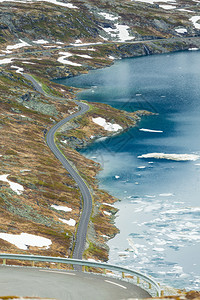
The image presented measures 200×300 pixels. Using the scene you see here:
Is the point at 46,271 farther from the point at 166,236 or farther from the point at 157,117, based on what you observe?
the point at 157,117

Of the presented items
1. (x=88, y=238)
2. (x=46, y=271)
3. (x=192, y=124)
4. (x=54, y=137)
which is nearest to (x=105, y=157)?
(x=54, y=137)

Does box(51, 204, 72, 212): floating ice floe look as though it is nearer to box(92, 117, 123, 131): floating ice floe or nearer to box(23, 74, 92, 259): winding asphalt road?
box(23, 74, 92, 259): winding asphalt road

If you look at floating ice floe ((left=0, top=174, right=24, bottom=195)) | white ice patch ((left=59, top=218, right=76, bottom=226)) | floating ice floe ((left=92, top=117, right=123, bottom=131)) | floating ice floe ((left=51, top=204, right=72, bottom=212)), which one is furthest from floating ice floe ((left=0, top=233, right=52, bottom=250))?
floating ice floe ((left=92, top=117, right=123, bottom=131))

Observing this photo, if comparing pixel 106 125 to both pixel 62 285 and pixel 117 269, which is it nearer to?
pixel 117 269

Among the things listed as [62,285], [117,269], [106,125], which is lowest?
[62,285]

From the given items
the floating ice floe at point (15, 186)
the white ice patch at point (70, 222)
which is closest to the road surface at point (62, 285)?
the white ice patch at point (70, 222)

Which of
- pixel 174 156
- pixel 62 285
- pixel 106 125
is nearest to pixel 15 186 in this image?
pixel 174 156
